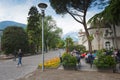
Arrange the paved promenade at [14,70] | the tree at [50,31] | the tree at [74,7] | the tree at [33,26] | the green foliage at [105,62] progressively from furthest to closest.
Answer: the tree at [50,31], the tree at [33,26], the tree at [74,7], the green foliage at [105,62], the paved promenade at [14,70]

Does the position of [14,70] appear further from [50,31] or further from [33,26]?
[50,31]

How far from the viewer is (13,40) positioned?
39.2 m

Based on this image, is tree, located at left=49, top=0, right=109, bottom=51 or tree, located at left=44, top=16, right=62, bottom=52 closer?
tree, located at left=49, top=0, right=109, bottom=51

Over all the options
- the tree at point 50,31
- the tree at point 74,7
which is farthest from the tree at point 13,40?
the tree at point 50,31

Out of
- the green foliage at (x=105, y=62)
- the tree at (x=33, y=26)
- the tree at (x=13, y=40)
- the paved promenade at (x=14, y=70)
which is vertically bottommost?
the paved promenade at (x=14, y=70)

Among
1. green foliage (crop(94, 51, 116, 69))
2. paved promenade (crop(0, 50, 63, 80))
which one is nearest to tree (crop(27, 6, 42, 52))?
paved promenade (crop(0, 50, 63, 80))

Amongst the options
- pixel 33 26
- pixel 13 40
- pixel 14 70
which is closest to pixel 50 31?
pixel 33 26

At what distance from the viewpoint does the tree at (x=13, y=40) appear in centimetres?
3891

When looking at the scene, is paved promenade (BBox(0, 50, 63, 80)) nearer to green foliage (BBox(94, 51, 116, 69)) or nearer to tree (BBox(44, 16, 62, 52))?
green foliage (BBox(94, 51, 116, 69))

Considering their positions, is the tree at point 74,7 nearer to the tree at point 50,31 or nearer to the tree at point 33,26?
the tree at point 33,26

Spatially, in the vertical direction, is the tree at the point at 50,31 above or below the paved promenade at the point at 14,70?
above

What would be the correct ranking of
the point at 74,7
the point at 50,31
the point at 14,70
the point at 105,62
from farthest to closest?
1. the point at 50,31
2. the point at 74,7
3. the point at 14,70
4. the point at 105,62

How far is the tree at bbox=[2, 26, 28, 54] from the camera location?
38906 mm

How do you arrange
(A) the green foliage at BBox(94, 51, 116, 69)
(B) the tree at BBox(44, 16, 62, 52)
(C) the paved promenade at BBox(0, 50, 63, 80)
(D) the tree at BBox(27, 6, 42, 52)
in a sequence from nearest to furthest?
(C) the paved promenade at BBox(0, 50, 63, 80)
(A) the green foliage at BBox(94, 51, 116, 69)
(D) the tree at BBox(27, 6, 42, 52)
(B) the tree at BBox(44, 16, 62, 52)
